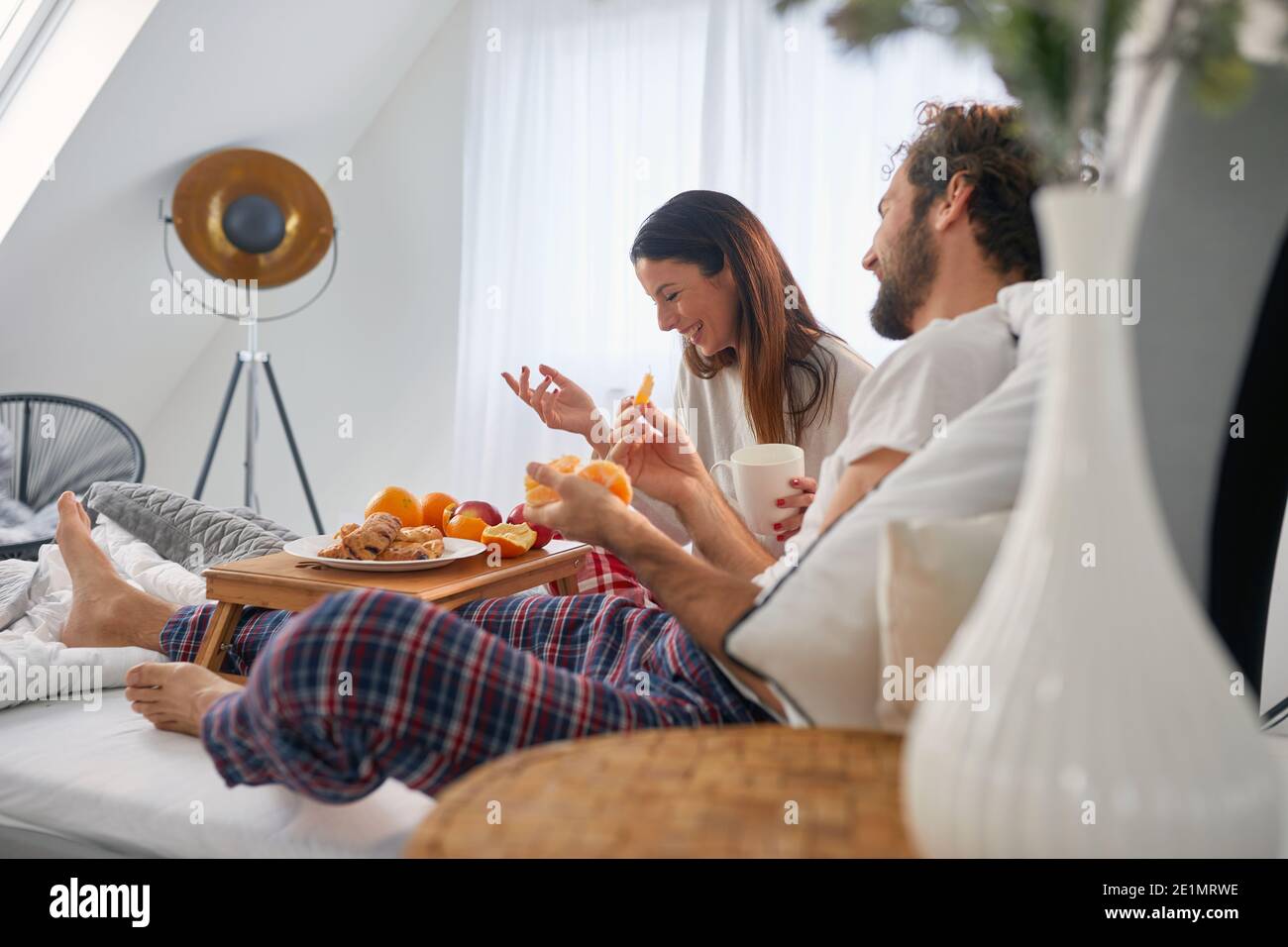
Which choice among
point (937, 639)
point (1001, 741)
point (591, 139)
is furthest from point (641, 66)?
point (1001, 741)

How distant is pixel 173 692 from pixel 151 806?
21cm

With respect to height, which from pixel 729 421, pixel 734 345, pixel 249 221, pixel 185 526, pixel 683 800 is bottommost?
pixel 683 800

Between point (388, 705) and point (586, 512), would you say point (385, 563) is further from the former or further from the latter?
point (388, 705)

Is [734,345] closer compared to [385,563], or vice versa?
[385,563]

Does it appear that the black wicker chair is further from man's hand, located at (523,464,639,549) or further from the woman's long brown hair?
man's hand, located at (523,464,639,549)

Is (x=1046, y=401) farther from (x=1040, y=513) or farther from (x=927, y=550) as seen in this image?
(x=927, y=550)

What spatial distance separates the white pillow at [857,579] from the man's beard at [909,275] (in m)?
0.53

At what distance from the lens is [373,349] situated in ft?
14.8

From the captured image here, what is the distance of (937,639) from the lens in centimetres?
86

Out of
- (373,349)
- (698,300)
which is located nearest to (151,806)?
(698,300)

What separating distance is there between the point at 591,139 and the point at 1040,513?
3610 mm

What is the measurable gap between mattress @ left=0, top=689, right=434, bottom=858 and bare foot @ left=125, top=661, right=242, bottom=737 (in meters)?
0.02

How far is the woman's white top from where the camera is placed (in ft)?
7.30

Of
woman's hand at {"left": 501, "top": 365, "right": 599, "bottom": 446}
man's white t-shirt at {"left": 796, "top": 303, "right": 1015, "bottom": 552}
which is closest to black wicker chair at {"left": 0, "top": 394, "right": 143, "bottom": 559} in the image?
woman's hand at {"left": 501, "top": 365, "right": 599, "bottom": 446}
